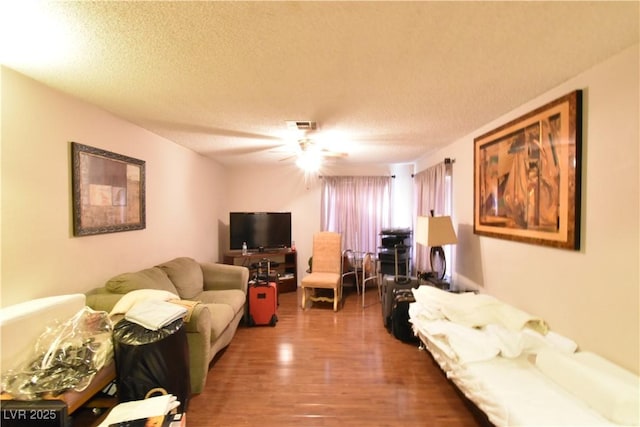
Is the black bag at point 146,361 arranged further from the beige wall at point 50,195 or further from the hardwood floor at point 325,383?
the beige wall at point 50,195

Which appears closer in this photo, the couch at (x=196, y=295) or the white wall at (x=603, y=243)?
the white wall at (x=603, y=243)

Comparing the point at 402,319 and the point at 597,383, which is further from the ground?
the point at 597,383

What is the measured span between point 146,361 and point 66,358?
406mm

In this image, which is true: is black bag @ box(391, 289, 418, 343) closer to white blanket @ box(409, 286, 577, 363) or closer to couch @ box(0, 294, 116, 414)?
white blanket @ box(409, 286, 577, 363)

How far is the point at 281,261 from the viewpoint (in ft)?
16.2

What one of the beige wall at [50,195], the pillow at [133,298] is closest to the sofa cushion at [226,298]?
the beige wall at [50,195]

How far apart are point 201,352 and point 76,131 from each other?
6.35ft

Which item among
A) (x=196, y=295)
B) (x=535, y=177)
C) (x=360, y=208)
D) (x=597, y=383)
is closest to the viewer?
(x=597, y=383)

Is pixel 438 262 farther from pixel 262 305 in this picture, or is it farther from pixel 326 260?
pixel 262 305

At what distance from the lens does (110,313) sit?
1912 mm

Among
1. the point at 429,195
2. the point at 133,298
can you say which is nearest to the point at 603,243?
the point at 429,195

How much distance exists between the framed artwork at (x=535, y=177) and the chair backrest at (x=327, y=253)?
2.19 meters

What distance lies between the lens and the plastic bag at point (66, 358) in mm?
1351

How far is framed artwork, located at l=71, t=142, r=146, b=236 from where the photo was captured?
79.0 inches
